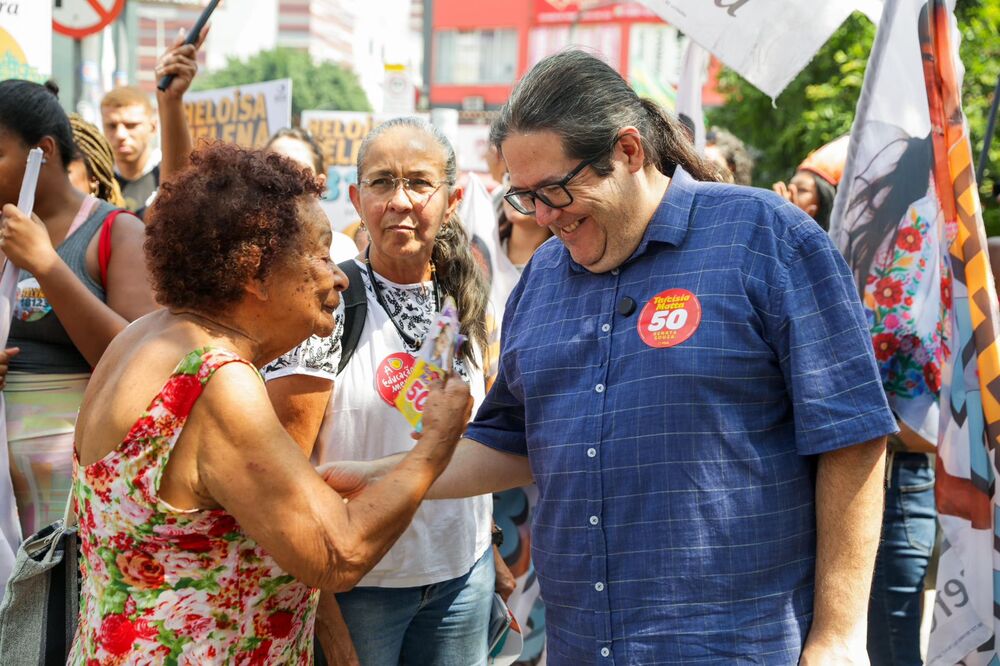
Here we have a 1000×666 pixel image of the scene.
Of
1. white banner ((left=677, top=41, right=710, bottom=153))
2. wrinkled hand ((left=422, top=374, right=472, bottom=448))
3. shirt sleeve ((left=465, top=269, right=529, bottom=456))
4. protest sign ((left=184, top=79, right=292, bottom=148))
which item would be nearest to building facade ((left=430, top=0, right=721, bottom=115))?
protest sign ((left=184, top=79, right=292, bottom=148))

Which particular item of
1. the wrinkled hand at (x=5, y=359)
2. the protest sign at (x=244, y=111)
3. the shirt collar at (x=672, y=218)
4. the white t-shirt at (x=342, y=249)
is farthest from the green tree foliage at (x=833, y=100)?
the wrinkled hand at (x=5, y=359)

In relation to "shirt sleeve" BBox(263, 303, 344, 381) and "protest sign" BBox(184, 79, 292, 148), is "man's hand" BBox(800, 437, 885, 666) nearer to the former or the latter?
"shirt sleeve" BBox(263, 303, 344, 381)

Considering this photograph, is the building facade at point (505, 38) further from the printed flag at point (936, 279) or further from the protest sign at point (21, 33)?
the printed flag at point (936, 279)

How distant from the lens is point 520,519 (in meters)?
4.29

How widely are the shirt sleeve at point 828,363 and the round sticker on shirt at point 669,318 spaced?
6.5 inches

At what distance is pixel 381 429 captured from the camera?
3000mm

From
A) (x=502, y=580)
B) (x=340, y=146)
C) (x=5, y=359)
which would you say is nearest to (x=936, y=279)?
(x=502, y=580)

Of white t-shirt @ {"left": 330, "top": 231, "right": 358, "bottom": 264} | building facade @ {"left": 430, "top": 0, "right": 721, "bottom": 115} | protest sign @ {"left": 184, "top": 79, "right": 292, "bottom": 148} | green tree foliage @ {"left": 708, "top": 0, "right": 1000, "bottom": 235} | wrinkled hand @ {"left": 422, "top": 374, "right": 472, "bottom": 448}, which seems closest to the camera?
wrinkled hand @ {"left": 422, "top": 374, "right": 472, "bottom": 448}

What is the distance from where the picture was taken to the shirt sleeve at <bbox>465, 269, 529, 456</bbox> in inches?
104

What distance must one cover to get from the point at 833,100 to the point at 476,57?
52574 mm

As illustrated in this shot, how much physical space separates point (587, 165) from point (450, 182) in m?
1.12

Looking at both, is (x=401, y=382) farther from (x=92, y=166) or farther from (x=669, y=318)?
Answer: (x=92, y=166)

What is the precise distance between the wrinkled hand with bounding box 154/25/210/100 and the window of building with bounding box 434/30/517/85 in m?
58.7

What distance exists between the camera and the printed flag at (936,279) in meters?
2.96
